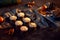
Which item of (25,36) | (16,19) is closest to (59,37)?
(25,36)

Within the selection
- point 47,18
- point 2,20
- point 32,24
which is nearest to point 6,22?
point 2,20

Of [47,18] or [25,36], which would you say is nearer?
[25,36]

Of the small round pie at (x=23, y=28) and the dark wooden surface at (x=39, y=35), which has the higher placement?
the small round pie at (x=23, y=28)

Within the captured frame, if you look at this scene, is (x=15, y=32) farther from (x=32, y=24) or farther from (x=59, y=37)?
(x=59, y=37)

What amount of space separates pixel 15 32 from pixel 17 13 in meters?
0.21

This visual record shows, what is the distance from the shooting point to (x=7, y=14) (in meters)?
1.13

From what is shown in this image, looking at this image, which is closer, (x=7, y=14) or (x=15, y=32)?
(x=15, y=32)

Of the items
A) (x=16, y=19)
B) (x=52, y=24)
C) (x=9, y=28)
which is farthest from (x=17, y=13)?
(x=52, y=24)

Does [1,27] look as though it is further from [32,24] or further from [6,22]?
[32,24]

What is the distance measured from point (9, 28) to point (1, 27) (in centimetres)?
6

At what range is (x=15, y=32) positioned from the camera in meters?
0.97

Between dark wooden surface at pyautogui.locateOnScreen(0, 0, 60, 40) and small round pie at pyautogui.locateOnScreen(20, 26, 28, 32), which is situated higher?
small round pie at pyautogui.locateOnScreen(20, 26, 28, 32)

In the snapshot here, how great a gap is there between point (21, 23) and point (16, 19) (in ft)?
0.24

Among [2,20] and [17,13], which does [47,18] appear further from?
[2,20]
